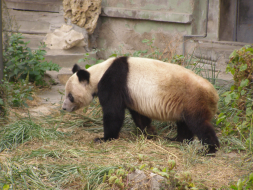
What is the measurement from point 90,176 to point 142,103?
1330 millimetres

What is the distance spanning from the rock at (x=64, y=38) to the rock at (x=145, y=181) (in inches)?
201

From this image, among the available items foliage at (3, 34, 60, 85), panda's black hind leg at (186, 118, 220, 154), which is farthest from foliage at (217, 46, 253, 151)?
foliage at (3, 34, 60, 85)

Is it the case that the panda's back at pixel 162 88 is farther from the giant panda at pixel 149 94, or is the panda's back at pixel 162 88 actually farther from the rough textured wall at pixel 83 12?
the rough textured wall at pixel 83 12

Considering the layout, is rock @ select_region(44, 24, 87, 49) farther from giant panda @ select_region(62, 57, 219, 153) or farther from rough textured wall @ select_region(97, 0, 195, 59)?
giant panda @ select_region(62, 57, 219, 153)

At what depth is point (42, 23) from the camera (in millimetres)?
8375

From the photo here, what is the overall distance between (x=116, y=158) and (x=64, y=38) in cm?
475

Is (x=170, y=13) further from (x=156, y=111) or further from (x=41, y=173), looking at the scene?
(x=41, y=173)

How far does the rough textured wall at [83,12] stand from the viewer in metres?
7.64

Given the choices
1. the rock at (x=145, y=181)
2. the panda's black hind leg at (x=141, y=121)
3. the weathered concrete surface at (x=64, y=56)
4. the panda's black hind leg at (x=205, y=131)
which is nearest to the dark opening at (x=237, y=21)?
the weathered concrete surface at (x=64, y=56)

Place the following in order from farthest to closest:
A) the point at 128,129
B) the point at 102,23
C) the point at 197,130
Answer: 1. the point at 102,23
2. the point at 128,129
3. the point at 197,130

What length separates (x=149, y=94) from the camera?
3.98 meters

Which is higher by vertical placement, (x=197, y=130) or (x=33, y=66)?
(x=33, y=66)

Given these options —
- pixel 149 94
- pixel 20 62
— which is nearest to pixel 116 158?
pixel 149 94

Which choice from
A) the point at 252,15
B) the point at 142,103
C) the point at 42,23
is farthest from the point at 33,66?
the point at 252,15
